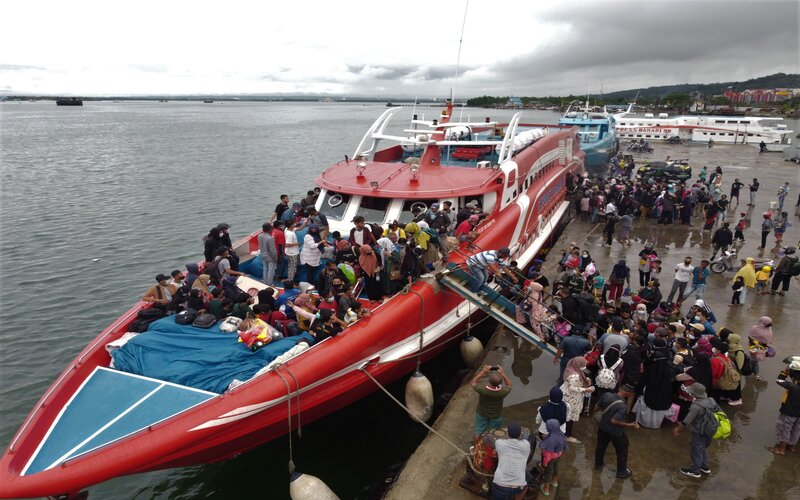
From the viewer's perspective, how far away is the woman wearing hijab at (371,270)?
7445mm

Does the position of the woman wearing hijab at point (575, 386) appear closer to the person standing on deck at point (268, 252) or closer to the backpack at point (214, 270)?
the person standing on deck at point (268, 252)

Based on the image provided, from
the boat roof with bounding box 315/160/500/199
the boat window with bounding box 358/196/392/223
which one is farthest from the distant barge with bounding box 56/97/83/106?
the boat window with bounding box 358/196/392/223

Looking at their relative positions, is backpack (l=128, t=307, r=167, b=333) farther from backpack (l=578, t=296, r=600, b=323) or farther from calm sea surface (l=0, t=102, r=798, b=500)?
backpack (l=578, t=296, r=600, b=323)

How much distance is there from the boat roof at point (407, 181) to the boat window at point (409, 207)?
0.27 meters

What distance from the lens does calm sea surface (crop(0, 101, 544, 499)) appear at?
7207 mm

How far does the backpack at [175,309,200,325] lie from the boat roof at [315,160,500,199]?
14.4 ft

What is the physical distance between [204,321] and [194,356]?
0.68 meters

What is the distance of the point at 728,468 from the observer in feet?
18.6

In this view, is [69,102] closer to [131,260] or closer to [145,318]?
[131,260]

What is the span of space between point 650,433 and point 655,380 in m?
A: 0.89

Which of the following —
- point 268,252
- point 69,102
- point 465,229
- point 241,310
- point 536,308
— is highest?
point 69,102

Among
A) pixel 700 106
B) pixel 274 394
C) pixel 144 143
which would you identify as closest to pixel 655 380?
pixel 274 394

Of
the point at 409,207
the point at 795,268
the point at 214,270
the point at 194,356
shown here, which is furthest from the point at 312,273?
the point at 795,268

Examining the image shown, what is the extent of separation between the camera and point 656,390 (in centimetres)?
592
